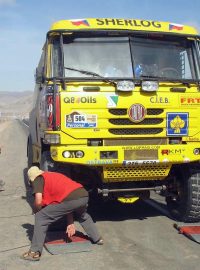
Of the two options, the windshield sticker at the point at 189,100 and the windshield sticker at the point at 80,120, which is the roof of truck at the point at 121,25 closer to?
the windshield sticker at the point at 189,100

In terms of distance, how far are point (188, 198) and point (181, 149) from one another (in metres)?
0.91

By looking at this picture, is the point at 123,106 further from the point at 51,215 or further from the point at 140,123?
the point at 51,215

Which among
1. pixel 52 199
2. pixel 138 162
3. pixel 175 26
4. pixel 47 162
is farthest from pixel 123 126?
pixel 175 26

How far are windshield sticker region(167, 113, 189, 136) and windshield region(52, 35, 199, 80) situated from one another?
632 mm

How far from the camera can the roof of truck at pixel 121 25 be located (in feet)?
23.4

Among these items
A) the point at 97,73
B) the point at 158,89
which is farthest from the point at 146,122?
the point at 97,73

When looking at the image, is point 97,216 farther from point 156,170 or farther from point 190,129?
point 190,129

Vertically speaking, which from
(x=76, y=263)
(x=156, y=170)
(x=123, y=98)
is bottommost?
(x=76, y=263)

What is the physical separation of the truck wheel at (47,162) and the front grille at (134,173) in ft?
2.67

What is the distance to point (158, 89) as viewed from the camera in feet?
22.9

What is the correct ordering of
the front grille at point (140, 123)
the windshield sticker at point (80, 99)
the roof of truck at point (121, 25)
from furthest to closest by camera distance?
the roof of truck at point (121, 25)
the front grille at point (140, 123)
the windshield sticker at point (80, 99)

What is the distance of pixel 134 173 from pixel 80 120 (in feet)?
3.87

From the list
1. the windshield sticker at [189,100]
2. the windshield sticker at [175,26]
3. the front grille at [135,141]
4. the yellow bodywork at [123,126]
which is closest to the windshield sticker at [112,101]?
the yellow bodywork at [123,126]

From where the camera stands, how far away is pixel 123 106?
6824 mm
